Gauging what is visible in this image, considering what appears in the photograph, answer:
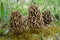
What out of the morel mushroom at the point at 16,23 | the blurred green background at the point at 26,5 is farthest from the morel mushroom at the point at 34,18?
the blurred green background at the point at 26,5

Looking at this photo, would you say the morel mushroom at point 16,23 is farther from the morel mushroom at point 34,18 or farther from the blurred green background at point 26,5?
the blurred green background at point 26,5

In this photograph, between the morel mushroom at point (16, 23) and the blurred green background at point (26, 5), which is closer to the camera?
the morel mushroom at point (16, 23)

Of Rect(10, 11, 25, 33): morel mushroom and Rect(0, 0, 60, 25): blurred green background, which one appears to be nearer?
Rect(10, 11, 25, 33): morel mushroom

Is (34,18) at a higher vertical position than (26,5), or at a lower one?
lower

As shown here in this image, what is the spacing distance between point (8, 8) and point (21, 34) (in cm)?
71

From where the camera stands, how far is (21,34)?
1808 mm

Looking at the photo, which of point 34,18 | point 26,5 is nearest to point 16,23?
point 34,18

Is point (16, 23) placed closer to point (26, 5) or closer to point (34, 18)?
point (34, 18)

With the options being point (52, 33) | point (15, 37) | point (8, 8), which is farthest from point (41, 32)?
point (8, 8)

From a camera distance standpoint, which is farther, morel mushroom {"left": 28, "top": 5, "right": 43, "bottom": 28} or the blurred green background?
the blurred green background

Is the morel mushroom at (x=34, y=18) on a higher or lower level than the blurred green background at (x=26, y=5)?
lower

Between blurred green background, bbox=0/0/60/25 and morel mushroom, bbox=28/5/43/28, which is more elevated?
blurred green background, bbox=0/0/60/25

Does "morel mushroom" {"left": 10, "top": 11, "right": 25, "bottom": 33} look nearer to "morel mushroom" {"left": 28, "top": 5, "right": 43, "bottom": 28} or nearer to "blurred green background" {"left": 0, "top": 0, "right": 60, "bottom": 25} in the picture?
"morel mushroom" {"left": 28, "top": 5, "right": 43, "bottom": 28}

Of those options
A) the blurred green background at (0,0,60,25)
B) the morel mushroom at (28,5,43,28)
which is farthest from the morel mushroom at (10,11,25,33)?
the blurred green background at (0,0,60,25)
